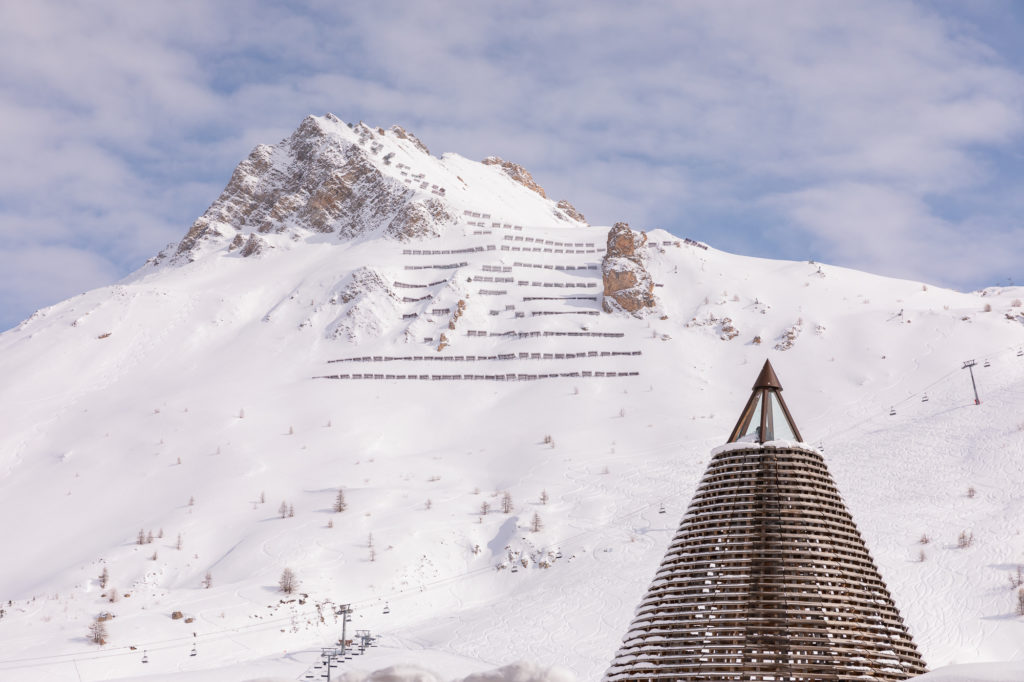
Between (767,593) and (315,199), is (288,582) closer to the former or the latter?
(767,593)

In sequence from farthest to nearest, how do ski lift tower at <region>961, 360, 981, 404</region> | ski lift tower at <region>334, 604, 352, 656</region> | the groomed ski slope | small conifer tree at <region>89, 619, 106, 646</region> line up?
ski lift tower at <region>961, 360, 981, 404</region>, the groomed ski slope, small conifer tree at <region>89, 619, 106, 646</region>, ski lift tower at <region>334, 604, 352, 656</region>

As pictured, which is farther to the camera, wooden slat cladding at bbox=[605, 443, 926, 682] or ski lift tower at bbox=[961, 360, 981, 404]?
ski lift tower at bbox=[961, 360, 981, 404]

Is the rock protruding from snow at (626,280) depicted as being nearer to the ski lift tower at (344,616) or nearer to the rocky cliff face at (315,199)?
the rocky cliff face at (315,199)

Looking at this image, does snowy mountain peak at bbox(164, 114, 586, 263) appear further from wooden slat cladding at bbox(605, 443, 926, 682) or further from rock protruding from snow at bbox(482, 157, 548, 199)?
wooden slat cladding at bbox(605, 443, 926, 682)

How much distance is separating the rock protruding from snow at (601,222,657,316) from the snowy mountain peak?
24415 millimetres

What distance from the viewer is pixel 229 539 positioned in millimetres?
52875

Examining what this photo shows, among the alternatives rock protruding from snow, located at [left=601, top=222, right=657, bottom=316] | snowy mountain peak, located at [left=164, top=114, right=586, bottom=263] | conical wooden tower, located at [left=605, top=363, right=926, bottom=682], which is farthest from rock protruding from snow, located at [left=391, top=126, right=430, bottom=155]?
conical wooden tower, located at [left=605, top=363, right=926, bottom=682]

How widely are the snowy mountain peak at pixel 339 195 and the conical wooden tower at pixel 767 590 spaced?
319 ft

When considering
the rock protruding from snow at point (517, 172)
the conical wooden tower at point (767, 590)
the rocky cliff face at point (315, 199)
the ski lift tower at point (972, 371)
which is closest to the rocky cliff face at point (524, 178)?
the rock protruding from snow at point (517, 172)

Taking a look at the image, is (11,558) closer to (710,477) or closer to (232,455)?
(232,455)

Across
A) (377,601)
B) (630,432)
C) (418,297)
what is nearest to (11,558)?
(377,601)

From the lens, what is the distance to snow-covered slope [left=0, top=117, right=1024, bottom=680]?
41.9m

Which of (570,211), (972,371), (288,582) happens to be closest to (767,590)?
(288,582)

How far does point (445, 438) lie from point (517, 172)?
115260mm
